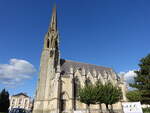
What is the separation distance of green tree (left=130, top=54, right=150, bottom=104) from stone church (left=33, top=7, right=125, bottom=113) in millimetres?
16011

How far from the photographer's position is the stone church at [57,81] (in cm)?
3150

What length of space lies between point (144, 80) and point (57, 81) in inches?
747

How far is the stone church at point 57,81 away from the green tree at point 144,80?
1601 cm

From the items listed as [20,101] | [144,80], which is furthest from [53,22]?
[20,101]

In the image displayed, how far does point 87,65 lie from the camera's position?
46281 millimetres

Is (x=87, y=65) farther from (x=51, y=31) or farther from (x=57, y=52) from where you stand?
(x=51, y=31)

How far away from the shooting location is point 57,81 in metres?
31.6

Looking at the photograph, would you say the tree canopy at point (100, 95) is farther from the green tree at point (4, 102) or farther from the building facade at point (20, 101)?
the building facade at point (20, 101)

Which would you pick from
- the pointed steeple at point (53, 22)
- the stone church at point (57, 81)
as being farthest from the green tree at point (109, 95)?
the pointed steeple at point (53, 22)

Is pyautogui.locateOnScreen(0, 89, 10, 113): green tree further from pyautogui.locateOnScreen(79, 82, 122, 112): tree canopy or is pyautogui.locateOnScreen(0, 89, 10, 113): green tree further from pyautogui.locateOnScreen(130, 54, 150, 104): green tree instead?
Answer: pyautogui.locateOnScreen(130, 54, 150, 104): green tree

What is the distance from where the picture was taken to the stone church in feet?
103

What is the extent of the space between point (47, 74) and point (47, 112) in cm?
1006

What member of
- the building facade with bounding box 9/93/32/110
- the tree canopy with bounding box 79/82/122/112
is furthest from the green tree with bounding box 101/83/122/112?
the building facade with bounding box 9/93/32/110

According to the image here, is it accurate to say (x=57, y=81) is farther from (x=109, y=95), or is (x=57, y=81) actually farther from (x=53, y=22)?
(x=53, y=22)
